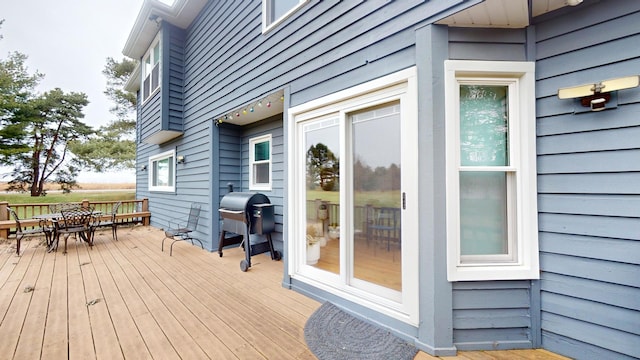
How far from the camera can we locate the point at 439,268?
1962 millimetres

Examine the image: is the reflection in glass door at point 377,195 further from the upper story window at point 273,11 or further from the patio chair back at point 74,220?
the patio chair back at point 74,220

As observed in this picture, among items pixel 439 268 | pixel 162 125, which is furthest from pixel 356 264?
pixel 162 125

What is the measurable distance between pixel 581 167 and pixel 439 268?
4.21ft

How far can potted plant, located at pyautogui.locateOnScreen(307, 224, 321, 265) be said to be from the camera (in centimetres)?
315

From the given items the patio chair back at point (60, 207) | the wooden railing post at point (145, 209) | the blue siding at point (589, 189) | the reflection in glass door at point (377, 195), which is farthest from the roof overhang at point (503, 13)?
the wooden railing post at point (145, 209)

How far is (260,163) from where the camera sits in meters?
5.07

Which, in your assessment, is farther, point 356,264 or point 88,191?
point 88,191

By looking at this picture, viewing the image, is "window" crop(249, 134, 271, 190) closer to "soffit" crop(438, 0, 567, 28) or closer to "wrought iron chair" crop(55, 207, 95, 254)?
"soffit" crop(438, 0, 567, 28)

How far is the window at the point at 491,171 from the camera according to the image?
200 cm

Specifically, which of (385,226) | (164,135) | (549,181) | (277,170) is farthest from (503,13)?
(164,135)

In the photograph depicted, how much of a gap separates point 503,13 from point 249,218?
12.5ft

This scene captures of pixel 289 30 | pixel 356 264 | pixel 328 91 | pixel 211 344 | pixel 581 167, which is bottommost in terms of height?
pixel 211 344

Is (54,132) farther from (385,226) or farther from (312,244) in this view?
(385,226)

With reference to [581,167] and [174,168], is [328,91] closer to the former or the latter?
[581,167]
